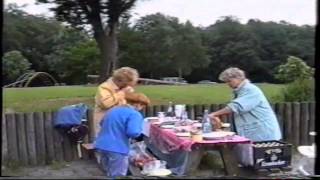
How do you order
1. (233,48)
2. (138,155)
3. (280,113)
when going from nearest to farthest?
(138,155)
(280,113)
(233,48)

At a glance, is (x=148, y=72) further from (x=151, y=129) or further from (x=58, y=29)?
(x=151, y=129)

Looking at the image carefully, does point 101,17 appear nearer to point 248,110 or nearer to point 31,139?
point 31,139

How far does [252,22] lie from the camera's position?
22.3 metres

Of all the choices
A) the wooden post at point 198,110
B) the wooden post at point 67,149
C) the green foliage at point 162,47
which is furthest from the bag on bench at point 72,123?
the green foliage at point 162,47

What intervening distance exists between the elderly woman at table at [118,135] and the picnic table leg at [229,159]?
50.1 inches

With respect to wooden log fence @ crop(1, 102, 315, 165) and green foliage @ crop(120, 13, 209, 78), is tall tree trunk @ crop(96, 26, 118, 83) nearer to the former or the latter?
green foliage @ crop(120, 13, 209, 78)

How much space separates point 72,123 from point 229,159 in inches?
97.4

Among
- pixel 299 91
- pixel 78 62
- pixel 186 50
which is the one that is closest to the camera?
pixel 299 91

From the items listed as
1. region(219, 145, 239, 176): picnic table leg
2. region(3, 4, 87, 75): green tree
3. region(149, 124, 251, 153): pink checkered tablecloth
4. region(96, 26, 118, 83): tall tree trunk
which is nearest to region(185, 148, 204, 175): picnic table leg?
region(149, 124, 251, 153): pink checkered tablecloth

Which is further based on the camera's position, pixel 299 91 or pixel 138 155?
pixel 299 91

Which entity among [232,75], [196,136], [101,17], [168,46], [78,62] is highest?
[101,17]

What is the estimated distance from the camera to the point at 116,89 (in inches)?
236

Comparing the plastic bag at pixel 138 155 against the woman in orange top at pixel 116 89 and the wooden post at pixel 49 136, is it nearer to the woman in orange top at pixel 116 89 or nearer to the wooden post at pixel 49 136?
the woman in orange top at pixel 116 89

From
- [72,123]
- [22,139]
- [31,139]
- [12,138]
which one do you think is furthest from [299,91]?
[12,138]
